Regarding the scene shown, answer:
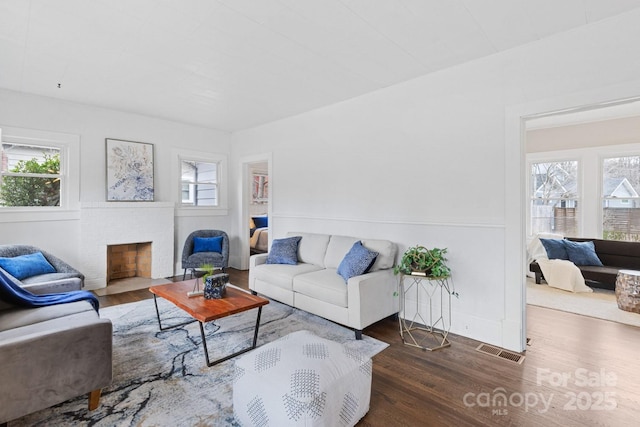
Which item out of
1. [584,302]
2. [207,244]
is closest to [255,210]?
[207,244]

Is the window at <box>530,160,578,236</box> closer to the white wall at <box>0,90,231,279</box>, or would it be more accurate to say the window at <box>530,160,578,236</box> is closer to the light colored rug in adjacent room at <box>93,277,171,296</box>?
the white wall at <box>0,90,231,279</box>

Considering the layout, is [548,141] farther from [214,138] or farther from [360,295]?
[214,138]

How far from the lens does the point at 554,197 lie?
5566mm

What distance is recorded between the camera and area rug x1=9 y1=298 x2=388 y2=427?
186cm

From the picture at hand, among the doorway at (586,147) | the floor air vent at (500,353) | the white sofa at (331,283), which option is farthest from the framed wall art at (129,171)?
the doorway at (586,147)

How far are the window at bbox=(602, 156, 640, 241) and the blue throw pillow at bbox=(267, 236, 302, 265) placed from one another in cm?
514

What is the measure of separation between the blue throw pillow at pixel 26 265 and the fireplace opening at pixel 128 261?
1490 millimetres

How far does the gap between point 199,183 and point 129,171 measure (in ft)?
3.99

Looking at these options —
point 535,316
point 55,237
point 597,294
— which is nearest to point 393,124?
point 535,316

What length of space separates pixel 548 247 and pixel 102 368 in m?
5.89

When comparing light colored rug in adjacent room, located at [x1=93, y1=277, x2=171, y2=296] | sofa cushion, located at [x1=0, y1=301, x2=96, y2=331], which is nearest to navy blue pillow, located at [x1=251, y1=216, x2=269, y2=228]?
light colored rug in adjacent room, located at [x1=93, y1=277, x2=171, y2=296]

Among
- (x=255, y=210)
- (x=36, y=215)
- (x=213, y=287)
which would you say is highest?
(x=255, y=210)

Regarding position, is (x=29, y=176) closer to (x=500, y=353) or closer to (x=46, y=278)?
(x=46, y=278)

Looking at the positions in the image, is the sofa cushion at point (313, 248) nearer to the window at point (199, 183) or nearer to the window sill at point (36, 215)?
the window at point (199, 183)
